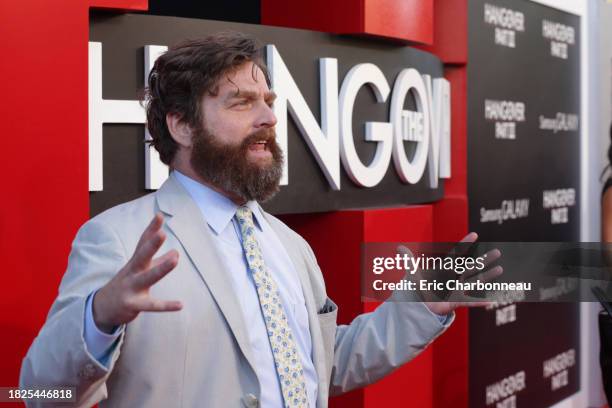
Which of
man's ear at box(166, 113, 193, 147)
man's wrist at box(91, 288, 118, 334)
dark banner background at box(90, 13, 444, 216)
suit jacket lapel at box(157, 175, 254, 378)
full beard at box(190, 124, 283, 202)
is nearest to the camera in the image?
man's wrist at box(91, 288, 118, 334)

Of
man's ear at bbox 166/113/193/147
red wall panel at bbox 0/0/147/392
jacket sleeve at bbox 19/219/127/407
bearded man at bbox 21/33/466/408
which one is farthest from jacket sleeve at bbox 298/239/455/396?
red wall panel at bbox 0/0/147/392

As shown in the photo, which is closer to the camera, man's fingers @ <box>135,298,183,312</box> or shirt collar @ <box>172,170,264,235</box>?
man's fingers @ <box>135,298,183,312</box>

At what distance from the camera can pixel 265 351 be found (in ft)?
6.25

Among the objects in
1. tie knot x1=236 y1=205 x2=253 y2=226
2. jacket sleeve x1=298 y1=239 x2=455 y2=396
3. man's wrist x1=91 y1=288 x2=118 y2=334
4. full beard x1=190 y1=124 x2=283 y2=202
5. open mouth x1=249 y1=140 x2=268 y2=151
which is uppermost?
open mouth x1=249 y1=140 x2=268 y2=151

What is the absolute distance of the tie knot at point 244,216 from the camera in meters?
2.04

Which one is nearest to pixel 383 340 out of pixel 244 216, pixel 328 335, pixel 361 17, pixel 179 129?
pixel 328 335

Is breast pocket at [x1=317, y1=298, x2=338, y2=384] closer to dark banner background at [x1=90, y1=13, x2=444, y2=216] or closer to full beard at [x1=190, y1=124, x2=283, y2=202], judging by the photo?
full beard at [x1=190, y1=124, x2=283, y2=202]

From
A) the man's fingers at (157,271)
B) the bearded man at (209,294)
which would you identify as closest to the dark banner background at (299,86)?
the bearded man at (209,294)

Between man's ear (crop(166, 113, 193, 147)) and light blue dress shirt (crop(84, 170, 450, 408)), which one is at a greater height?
man's ear (crop(166, 113, 193, 147))

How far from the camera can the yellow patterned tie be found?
191 cm

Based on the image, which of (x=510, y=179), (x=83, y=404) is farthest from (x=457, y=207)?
(x=83, y=404)

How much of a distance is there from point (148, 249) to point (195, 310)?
0.36 metres

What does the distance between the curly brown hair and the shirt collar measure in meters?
0.12

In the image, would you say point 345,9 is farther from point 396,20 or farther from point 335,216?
point 335,216
